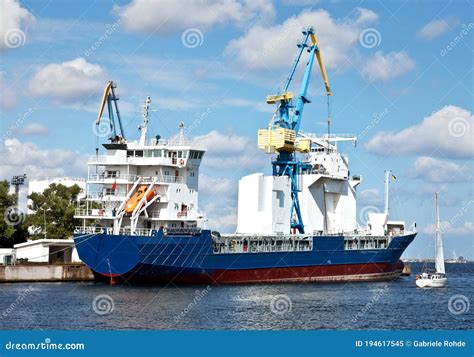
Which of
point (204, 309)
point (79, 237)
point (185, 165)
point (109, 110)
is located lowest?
point (204, 309)

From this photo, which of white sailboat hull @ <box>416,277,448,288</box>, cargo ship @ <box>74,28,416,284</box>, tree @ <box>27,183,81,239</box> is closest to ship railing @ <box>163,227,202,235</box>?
cargo ship @ <box>74,28,416,284</box>

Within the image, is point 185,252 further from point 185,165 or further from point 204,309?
point 204,309

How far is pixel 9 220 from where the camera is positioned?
53.6 metres

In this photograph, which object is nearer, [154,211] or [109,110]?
[154,211]

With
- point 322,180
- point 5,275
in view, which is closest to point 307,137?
point 322,180

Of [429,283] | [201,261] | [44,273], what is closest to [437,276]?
[429,283]

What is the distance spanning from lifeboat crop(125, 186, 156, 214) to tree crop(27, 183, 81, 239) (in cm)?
1131

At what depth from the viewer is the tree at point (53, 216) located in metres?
55.4

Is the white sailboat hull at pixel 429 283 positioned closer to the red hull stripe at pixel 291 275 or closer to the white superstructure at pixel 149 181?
the red hull stripe at pixel 291 275

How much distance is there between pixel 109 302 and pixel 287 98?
74.0 ft

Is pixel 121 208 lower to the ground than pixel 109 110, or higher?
lower

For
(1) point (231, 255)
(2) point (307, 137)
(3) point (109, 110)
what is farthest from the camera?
(2) point (307, 137)

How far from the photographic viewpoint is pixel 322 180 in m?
56.8

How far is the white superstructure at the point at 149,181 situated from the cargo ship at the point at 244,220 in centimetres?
6
